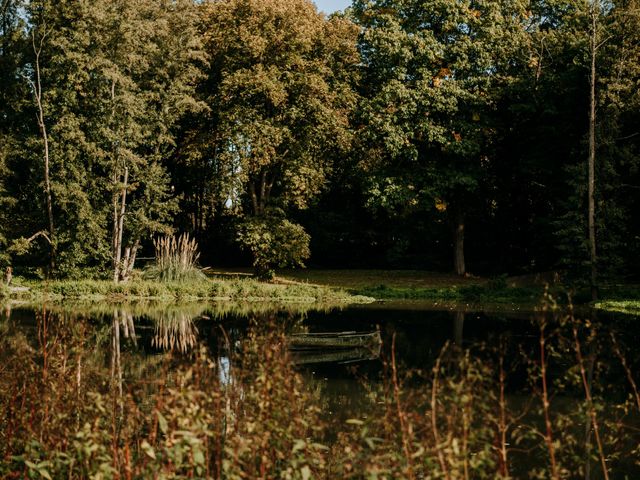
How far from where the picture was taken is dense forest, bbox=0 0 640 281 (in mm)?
25906

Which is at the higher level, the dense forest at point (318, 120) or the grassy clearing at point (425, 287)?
the dense forest at point (318, 120)

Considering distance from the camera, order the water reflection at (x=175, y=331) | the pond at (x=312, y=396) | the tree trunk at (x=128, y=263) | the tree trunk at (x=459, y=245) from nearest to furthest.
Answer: the pond at (x=312, y=396) < the water reflection at (x=175, y=331) < the tree trunk at (x=128, y=263) < the tree trunk at (x=459, y=245)

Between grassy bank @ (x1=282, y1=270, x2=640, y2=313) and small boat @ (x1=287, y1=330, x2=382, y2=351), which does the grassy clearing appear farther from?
small boat @ (x1=287, y1=330, x2=382, y2=351)

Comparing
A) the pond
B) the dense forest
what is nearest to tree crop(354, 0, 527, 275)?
the dense forest

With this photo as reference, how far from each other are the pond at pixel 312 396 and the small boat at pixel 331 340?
135 millimetres

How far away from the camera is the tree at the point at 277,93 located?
29.0 meters

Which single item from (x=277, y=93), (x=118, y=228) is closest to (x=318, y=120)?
(x=277, y=93)

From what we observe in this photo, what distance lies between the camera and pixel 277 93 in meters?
28.2

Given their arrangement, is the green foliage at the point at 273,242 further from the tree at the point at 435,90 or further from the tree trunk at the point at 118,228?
the tree trunk at the point at 118,228

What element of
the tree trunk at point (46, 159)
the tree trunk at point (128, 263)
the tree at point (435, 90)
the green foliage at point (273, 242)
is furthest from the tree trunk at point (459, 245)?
the tree trunk at point (46, 159)

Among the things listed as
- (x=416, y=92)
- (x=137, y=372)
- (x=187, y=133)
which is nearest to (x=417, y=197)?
(x=416, y=92)

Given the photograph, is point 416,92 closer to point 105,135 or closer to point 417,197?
point 417,197

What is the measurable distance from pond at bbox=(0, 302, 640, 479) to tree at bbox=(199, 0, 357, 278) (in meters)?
9.06

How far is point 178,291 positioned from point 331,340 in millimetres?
10590
